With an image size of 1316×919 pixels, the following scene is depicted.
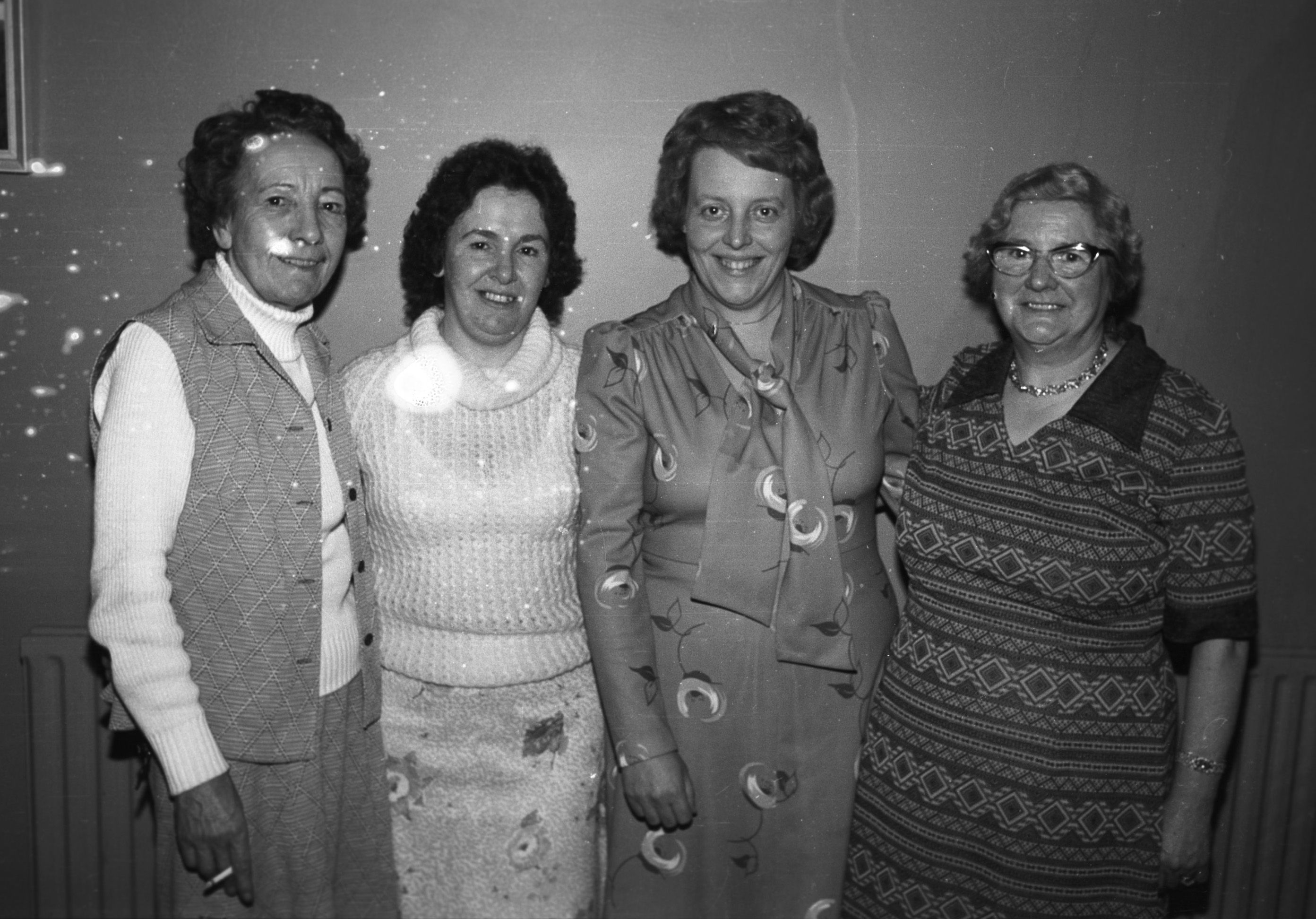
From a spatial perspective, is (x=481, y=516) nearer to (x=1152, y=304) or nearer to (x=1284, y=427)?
(x=1152, y=304)

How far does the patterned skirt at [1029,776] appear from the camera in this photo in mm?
1615

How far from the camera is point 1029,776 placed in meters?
1.63

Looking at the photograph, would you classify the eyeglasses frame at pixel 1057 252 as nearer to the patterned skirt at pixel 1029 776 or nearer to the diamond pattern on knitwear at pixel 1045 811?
the patterned skirt at pixel 1029 776

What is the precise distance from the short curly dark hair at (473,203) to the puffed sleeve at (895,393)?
0.61 meters

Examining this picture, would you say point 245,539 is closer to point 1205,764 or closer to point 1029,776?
point 1029,776

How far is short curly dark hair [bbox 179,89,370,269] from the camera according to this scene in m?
1.65

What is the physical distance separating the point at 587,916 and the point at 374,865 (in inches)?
16.3

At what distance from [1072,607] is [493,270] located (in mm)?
1141

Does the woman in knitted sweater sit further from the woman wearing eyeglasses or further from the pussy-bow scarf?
the woman wearing eyeglasses

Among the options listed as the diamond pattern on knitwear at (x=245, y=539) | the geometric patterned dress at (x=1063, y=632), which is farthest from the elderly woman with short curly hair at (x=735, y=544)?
the diamond pattern on knitwear at (x=245, y=539)

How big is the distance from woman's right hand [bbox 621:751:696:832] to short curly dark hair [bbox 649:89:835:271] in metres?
0.97

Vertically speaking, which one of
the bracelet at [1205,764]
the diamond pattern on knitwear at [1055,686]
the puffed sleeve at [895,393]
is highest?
the puffed sleeve at [895,393]

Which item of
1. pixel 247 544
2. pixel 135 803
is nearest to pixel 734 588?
pixel 247 544

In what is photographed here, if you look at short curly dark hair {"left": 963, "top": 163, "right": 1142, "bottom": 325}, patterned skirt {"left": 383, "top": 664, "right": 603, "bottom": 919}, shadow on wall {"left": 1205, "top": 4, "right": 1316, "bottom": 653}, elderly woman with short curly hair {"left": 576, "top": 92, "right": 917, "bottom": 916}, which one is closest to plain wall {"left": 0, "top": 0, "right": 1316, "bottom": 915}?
shadow on wall {"left": 1205, "top": 4, "right": 1316, "bottom": 653}
